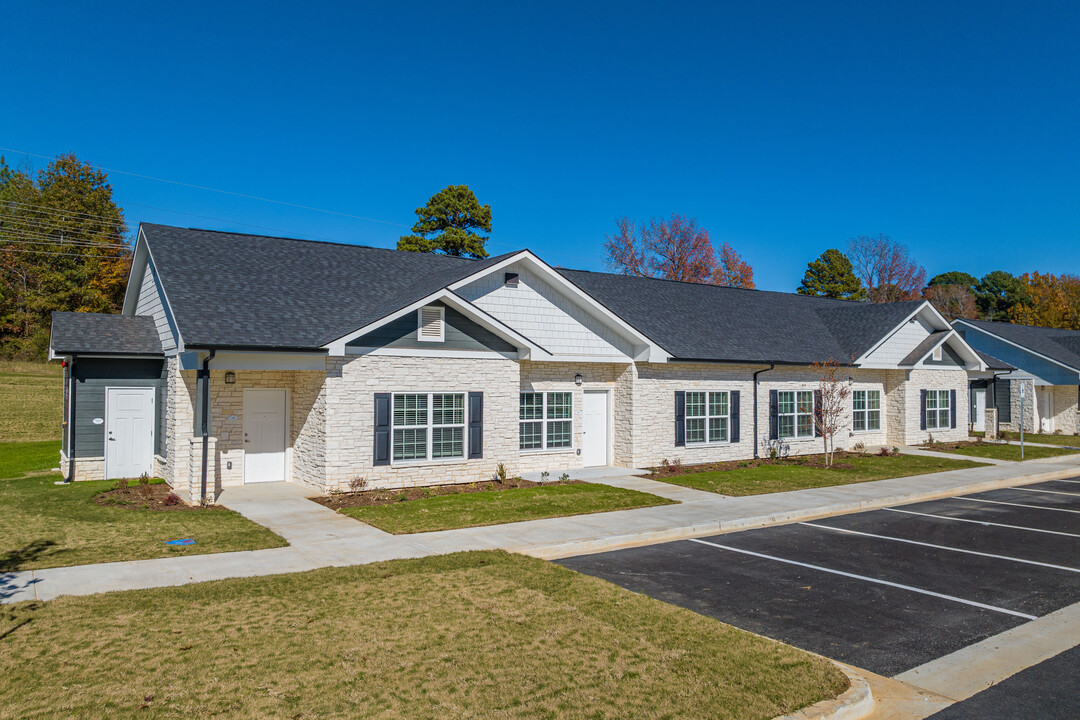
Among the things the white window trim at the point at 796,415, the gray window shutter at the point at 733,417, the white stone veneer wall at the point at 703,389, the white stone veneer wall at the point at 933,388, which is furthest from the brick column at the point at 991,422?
the gray window shutter at the point at 733,417

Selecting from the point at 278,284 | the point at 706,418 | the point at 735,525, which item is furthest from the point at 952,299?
the point at 278,284

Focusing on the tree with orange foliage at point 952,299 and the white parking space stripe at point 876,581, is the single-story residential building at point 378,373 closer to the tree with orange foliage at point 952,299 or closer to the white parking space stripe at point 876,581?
the white parking space stripe at point 876,581

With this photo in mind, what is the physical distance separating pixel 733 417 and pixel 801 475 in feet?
10.5

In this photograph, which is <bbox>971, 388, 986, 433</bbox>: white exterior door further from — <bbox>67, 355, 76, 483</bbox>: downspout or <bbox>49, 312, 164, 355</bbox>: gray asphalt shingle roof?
<bbox>67, 355, 76, 483</bbox>: downspout

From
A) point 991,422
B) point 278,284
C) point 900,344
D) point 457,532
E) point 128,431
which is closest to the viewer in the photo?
point 457,532

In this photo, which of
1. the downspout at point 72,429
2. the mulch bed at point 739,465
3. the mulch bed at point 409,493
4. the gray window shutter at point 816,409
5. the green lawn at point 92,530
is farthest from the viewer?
the gray window shutter at point 816,409

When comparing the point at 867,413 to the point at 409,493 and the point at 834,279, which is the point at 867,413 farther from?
the point at 834,279

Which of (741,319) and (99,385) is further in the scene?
(741,319)

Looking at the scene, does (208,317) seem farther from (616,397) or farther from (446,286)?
(616,397)

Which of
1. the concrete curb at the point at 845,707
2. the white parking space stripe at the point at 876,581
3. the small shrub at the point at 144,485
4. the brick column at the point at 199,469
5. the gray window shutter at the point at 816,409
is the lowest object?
the white parking space stripe at the point at 876,581

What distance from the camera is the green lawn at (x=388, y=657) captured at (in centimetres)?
547

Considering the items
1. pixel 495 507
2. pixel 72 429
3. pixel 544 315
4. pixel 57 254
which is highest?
pixel 57 254

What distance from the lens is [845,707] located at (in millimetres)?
5629

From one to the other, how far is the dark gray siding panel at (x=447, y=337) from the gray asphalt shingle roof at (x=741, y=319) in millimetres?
4126
